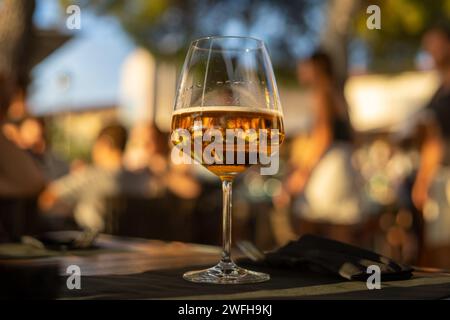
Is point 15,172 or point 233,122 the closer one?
point 233,122

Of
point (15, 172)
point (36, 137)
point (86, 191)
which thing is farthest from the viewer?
point (36, 137)

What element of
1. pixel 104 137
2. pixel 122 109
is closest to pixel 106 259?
pixel 104 137

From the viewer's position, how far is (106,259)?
3.85 ft

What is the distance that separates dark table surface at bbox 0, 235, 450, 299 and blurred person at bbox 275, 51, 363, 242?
200 centimetres

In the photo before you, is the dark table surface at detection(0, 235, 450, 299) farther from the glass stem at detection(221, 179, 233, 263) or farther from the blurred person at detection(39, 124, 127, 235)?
the blurred person at detection(39, 124, 127, 235)

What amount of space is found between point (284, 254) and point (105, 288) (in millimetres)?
382

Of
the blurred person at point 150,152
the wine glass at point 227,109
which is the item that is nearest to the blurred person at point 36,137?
the blurred person at point 150,152

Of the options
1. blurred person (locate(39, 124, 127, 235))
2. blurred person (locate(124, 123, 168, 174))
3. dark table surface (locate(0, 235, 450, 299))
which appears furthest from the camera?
blurred person (locate(124, 123, 168, 174))

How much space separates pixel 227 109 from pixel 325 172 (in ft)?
7.38

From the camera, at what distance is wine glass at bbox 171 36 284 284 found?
1.04m

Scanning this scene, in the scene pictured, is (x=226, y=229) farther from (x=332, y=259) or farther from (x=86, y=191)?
(x=86, y=191)

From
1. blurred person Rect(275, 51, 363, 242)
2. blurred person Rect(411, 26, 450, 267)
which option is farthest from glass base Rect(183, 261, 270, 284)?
blurred person Rect(411, 26, 450, 267)

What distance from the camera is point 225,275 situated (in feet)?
3.09

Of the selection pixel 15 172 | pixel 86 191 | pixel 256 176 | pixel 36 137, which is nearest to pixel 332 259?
pixel 15 172
